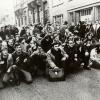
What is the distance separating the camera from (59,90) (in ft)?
22.5

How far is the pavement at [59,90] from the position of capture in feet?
20.7

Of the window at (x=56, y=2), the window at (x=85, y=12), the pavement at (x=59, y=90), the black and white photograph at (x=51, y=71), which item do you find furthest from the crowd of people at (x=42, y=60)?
the window at (x=56, y=2)

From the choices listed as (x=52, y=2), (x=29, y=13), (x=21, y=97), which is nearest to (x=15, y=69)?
(x=21, y=97)

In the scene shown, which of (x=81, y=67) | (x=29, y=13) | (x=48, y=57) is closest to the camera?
(x=48, y=57)

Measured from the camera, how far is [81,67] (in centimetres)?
940

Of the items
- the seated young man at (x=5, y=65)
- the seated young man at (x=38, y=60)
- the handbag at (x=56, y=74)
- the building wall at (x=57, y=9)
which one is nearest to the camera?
the seated young man at (x=5, y=65)

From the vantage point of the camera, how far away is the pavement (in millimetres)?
6322

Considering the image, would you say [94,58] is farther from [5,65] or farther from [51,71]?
A: [5,65]

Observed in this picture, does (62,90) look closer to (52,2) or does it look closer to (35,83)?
(35,83)

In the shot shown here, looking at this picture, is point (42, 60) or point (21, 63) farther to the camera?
point (42, 60)

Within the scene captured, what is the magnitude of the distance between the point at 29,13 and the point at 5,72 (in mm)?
24336

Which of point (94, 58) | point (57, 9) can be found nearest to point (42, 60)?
point (94, 58)

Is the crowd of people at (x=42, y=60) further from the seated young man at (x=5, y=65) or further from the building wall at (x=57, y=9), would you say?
the building wall at (x=57, y=9)

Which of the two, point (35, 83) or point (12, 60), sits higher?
point (12, 60)
